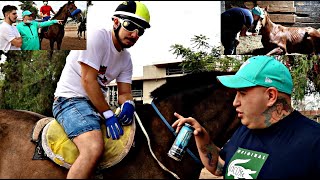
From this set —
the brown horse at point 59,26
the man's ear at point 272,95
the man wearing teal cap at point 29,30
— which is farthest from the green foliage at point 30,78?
the man's ear at point 272,95

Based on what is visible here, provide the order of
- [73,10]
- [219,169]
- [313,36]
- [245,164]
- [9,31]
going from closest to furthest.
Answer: [245,164] < [219,169] < [9,31] < [313,36] < [73,10]

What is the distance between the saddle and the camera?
3.62 m

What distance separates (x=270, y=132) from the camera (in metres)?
2.74

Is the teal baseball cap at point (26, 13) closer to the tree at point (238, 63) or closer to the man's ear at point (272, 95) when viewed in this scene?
the tree at point (238, 63)

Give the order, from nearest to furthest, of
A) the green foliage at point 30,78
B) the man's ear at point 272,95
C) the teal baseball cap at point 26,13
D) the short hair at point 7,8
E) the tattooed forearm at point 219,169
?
the man's ear at point 272,95 → the tattooed forearm at point 219,169 → the short hair at point 7,8 → the teal baseball cap at point 26,13 → the green foliage at point 30,78

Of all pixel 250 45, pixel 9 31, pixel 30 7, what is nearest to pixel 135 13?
pixel 9 31

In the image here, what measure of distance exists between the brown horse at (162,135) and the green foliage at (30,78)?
11.7 m

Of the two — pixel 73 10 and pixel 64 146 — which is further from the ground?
pixel 73 10

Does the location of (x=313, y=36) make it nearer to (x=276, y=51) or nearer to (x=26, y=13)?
(x=276, y=51)

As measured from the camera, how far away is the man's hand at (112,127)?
365 centimetres

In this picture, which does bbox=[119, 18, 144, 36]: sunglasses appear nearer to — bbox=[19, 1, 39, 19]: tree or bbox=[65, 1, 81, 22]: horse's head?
bbox=[65, 1, 81, 22]: horse's head

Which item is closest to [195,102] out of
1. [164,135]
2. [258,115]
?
[164,135]

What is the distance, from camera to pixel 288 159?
2.50 m

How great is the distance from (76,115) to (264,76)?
1.80 m
